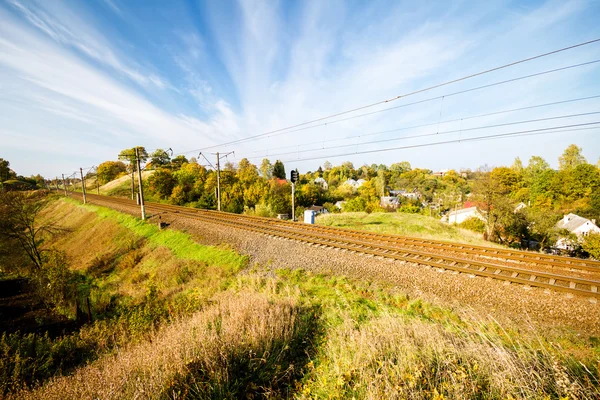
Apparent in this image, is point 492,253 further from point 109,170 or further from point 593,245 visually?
point 109,170

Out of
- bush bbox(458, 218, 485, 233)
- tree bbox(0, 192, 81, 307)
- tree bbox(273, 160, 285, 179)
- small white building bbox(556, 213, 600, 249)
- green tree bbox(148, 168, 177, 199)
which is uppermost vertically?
tree bbox(273, 160, 285, 179)

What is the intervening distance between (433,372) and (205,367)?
340cm

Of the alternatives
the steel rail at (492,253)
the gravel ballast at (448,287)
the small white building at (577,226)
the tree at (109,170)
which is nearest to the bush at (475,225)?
the small white building at (577,226)

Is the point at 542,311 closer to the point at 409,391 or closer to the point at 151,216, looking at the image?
the point at 409,391

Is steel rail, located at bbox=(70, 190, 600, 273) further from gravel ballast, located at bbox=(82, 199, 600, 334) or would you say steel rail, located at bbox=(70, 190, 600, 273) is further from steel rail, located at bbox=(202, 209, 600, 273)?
gravel ballast, located at bbox=(82, 199, 600, 334)

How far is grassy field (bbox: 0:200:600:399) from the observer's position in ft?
10.2

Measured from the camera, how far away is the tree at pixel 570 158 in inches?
2295

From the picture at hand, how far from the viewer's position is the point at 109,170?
7712 cm

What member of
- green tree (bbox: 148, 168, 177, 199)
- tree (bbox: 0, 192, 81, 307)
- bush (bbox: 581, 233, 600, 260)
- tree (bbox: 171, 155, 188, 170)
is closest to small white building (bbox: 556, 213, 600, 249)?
bush (bbox: 581, 233, 600, 260)

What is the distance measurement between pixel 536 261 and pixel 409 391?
36.3 feet

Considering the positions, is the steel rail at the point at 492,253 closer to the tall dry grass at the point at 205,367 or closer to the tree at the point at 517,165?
the tall dry grass at the point at 205,367

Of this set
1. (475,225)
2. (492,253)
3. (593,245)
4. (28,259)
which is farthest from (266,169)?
(492,253)

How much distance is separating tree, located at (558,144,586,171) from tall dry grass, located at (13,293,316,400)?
85.0 m

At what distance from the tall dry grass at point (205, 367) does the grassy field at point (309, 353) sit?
0.02m
